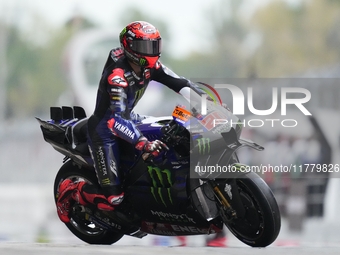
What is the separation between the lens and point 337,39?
23234 mm

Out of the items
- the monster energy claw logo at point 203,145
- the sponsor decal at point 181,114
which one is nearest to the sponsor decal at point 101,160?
the sponsor decal at point 181,114

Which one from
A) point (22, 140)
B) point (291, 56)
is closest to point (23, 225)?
point (22, 140)

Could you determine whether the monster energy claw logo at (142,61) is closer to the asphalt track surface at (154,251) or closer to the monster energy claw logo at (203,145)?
the monster energy claw logo at (203,145)

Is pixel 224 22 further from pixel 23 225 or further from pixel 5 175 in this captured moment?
pixel 23 225

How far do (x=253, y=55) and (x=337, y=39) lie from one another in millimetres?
3751

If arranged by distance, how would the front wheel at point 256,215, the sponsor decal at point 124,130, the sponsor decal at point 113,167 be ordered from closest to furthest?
the front wheel at point 256,215
the sponsor decal at point 124,130
the sponsor decal at point 113,167

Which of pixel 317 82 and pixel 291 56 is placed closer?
pixel 317 82

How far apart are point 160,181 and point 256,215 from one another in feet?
2.82

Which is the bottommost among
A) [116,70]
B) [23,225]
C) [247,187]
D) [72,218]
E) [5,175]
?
[5,175]

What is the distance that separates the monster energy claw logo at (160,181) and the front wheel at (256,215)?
52 centimetres

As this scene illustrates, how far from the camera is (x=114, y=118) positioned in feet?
14.4

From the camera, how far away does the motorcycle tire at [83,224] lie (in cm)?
516

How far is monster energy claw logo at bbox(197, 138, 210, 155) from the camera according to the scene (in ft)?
13.8

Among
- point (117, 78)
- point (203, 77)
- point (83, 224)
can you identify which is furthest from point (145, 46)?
point (203, 77)
